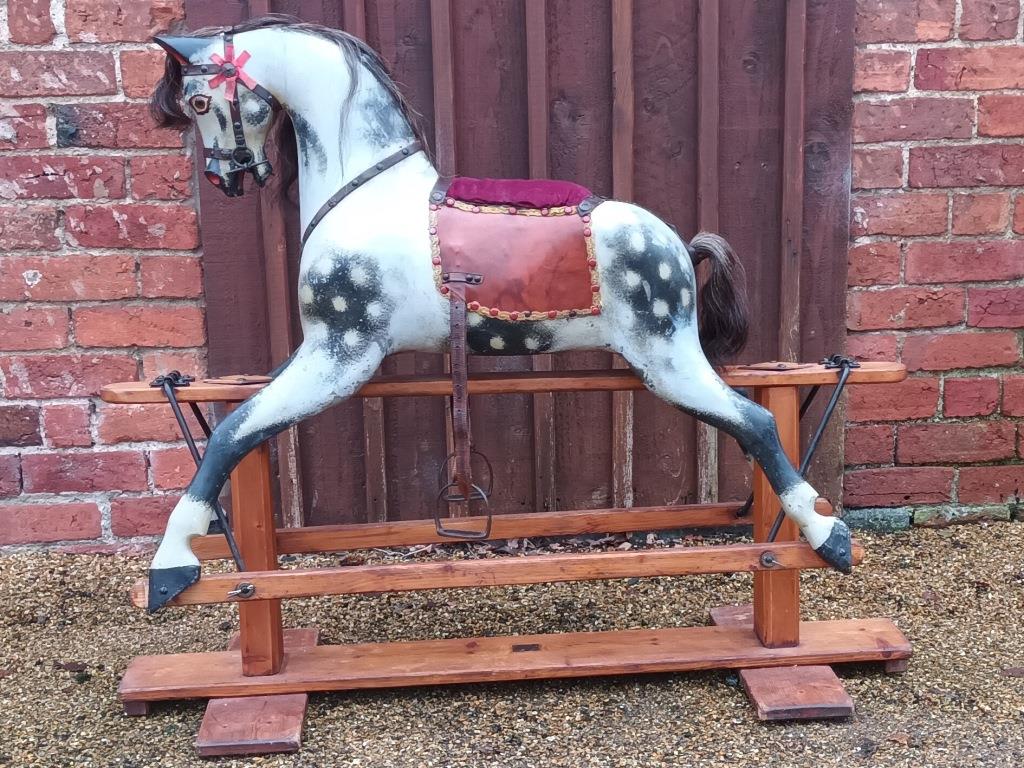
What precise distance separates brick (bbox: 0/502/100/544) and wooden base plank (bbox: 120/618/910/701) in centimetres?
73

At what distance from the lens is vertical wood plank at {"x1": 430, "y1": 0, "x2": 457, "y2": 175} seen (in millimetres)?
2191

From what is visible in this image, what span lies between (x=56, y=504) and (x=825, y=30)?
2419 mm

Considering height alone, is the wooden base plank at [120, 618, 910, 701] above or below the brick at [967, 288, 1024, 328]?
below

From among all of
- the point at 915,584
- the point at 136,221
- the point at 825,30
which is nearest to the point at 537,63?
the point at 825,30

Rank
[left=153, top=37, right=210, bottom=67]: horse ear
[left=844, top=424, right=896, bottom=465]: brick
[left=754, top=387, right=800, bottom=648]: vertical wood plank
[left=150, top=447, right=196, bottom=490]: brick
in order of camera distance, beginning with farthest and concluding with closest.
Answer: [left=844, top=424, right=896, bottom=465]: brick
[left=150, top=447, right=196, bottom=490]: brick
[left=754, top=387, right=800, bottom=648]: vertical wood plank
[left=153, top=37, right=210, bottom=67]: horse ear

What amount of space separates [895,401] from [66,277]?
2280mm

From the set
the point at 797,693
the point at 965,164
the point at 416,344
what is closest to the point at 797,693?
the point at 797,693

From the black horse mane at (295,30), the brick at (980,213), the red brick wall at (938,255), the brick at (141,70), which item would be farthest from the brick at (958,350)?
the brick at (141,70)

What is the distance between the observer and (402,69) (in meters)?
2.25

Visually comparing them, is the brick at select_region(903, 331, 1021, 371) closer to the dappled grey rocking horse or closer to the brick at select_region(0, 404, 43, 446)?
the dappled grey rocking horse

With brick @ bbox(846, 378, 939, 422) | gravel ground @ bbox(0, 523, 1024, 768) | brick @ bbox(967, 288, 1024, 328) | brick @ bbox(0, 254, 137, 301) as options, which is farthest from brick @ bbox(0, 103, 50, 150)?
brick @ bbox(967, 288, 1024, 328)

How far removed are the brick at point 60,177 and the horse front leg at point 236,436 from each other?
3.36 feet

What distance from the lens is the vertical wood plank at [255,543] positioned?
1.68 metres

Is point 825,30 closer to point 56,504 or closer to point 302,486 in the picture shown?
point 302,486
